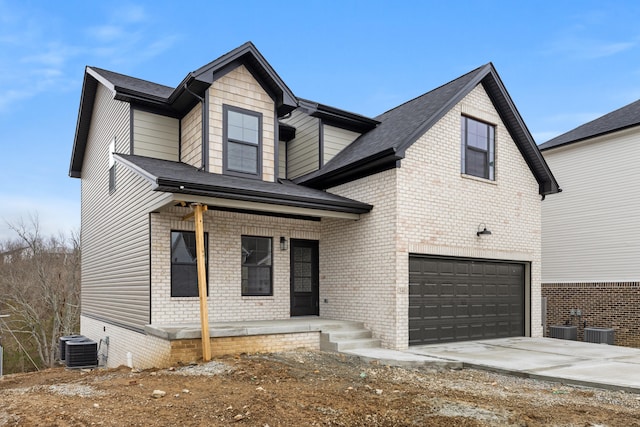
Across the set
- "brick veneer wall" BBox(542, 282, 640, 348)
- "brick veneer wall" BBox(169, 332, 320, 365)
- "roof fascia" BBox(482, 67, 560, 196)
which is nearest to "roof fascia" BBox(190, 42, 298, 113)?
"roof fascia" BBox(482, 67, 560, 196)

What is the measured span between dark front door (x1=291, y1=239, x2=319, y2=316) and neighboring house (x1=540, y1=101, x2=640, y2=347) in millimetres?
11130

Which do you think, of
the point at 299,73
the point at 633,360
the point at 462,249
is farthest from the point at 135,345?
the point at 299,73

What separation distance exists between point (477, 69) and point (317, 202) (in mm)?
5649

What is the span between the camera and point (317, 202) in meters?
10.6

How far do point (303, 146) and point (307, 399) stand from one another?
28.6 feet

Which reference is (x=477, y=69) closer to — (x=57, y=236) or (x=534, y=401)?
(x=534, y=401)

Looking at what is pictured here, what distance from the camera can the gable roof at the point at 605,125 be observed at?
17.0 m

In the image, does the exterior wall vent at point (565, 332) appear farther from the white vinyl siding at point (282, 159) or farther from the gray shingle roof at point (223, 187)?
the white vinyl siding at point (282, 159)

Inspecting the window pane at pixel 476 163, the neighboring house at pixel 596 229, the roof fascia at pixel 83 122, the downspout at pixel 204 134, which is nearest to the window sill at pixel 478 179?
the window pane at pixel 476 163

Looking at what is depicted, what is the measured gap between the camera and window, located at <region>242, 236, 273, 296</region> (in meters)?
11.4

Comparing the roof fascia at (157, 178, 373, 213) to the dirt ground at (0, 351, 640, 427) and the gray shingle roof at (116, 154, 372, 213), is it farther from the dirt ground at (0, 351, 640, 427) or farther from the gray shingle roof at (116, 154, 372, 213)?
the dirt ground at (0, 351, 640, 427)

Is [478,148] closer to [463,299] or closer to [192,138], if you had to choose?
[463,299]

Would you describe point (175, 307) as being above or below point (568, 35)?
below

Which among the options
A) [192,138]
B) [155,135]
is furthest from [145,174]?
[155,135]
